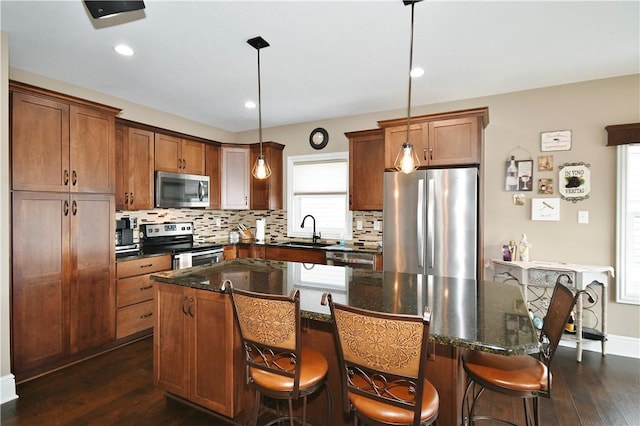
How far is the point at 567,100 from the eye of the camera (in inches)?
132

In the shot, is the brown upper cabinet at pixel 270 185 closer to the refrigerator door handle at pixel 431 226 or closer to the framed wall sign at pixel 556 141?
the refrigerator door handle at pixel 431 226

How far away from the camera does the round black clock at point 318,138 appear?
471cm

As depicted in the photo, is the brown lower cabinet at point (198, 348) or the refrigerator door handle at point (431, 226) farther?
the refrigerator door handle at point (431, 226)

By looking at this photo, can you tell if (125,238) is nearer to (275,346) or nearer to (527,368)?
(275,346)

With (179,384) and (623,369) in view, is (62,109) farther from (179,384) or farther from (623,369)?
(623,369)

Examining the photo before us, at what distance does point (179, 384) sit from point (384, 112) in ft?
12.4

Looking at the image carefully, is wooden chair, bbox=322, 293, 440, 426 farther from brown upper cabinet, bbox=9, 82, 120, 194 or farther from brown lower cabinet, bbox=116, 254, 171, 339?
brown upper cabinet, bbox=9, 82, 120, 194

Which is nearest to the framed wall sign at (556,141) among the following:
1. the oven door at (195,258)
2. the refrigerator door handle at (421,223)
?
the refrigerator door handle at (421,223)

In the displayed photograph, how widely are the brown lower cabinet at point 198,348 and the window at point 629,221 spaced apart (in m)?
3.68

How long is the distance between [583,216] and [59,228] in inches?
198

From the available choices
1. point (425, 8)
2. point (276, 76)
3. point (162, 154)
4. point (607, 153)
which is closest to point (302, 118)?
point (276, 76)

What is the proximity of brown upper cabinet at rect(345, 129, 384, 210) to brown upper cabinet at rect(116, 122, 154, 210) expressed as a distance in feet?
8.18

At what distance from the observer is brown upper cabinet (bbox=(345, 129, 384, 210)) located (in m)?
4.04

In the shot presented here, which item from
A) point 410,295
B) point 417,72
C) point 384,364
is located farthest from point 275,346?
point 417,72
